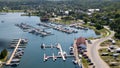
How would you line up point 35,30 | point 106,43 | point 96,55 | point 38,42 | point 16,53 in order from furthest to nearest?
point 35,30 → point 38,42 → point 106,43 → point 16,53 → point 96,55

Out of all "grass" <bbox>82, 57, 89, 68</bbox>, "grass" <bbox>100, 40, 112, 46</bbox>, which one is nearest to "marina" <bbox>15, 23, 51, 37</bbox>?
"grass" <bbox>100, 40, 112, 46</bbox>

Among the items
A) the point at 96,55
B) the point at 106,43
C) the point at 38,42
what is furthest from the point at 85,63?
the point at 38,42

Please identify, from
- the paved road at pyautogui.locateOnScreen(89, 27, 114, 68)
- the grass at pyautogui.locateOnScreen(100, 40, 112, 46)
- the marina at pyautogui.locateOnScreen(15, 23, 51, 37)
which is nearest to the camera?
the paved road at pyautogui.locateOnScreen(89, 27, 114, 68)

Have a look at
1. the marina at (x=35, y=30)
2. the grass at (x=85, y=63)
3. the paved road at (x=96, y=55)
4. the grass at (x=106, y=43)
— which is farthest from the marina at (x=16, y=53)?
the grass at (x=106, y=43)

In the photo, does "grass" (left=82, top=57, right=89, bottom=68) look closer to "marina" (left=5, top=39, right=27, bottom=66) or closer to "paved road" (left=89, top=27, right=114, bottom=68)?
"paved road" (left=89, top=27, right=114, bottom=68)

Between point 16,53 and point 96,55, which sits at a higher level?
point 96,55

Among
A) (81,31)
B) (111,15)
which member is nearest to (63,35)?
(81,31)

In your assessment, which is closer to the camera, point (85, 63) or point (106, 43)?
point (85, 63)

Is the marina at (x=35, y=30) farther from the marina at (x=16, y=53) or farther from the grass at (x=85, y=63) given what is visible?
the grass at (x=85, y=63)

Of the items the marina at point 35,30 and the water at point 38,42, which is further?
the marina at point 35,30

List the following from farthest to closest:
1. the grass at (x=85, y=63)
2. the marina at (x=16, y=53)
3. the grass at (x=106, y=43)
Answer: the grass at (x=106, y=43), the marina at (x=16, y=53), the grass at (x=85, y=63)

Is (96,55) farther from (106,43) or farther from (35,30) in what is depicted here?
(35,30)

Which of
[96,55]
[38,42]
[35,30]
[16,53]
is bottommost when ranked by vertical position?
[35,30]

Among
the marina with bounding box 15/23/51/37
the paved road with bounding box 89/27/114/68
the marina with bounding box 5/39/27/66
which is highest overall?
the paved road with bounding box 89/27/114/68
